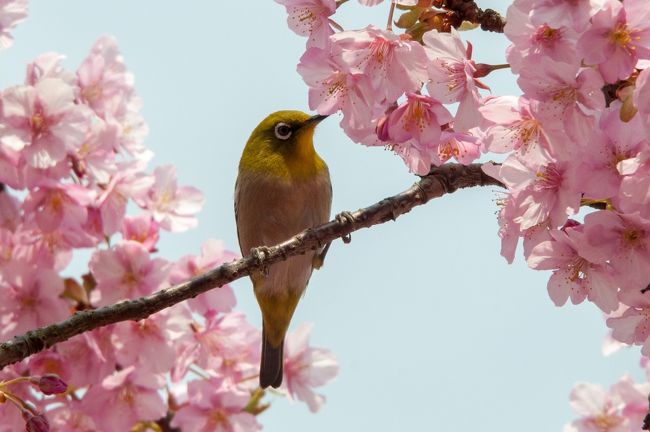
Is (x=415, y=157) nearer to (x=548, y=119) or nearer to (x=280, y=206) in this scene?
(x=548, y=119)

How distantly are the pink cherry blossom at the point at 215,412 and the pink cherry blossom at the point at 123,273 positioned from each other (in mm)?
689

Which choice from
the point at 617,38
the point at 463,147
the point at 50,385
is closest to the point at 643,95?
the point at 617,38

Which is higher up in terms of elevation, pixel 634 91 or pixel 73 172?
pixel 73 172

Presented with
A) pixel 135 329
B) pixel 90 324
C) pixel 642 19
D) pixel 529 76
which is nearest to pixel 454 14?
pixel 529 76

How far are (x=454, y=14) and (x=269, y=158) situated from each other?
292 centimetres

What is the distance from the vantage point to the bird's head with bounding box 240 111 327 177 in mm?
5230

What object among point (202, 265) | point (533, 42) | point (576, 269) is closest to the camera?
point (533, 42)

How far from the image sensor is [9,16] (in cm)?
416

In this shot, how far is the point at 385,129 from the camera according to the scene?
2461 millimetres

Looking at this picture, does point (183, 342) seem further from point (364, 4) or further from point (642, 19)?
point (642, 19)

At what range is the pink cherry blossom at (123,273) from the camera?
4.32m

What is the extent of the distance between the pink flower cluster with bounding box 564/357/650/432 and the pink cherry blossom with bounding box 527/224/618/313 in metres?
2.86

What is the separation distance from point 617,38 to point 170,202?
345 centimetres

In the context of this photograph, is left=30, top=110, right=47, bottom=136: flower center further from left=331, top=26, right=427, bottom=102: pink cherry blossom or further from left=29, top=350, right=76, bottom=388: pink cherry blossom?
left=331, top=26, right=427, bottom=102: pink cherry blossom
